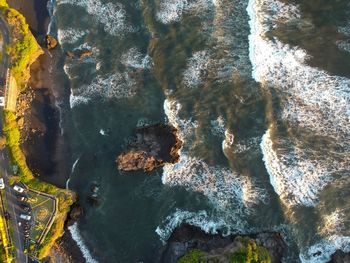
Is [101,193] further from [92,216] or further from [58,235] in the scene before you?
[58,235]

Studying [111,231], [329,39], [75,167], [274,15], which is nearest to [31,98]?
[75,167]

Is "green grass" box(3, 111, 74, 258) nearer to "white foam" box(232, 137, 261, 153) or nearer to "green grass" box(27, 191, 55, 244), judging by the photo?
"green grass" box(27, 191, 55, 244)

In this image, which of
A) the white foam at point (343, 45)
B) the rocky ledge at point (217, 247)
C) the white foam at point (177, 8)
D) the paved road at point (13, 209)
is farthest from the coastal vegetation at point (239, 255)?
the white foam at point (177, 8)

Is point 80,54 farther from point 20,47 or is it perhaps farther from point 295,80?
point 295,80

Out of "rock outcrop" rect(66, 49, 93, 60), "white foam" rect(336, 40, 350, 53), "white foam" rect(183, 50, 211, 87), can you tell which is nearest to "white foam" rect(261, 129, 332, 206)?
"white foam" rect(183, 50, 211, 87)

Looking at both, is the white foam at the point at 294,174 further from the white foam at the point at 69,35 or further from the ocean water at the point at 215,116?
the white foam at the point at 69,35

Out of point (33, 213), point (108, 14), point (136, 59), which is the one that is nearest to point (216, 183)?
point (136, 59)
